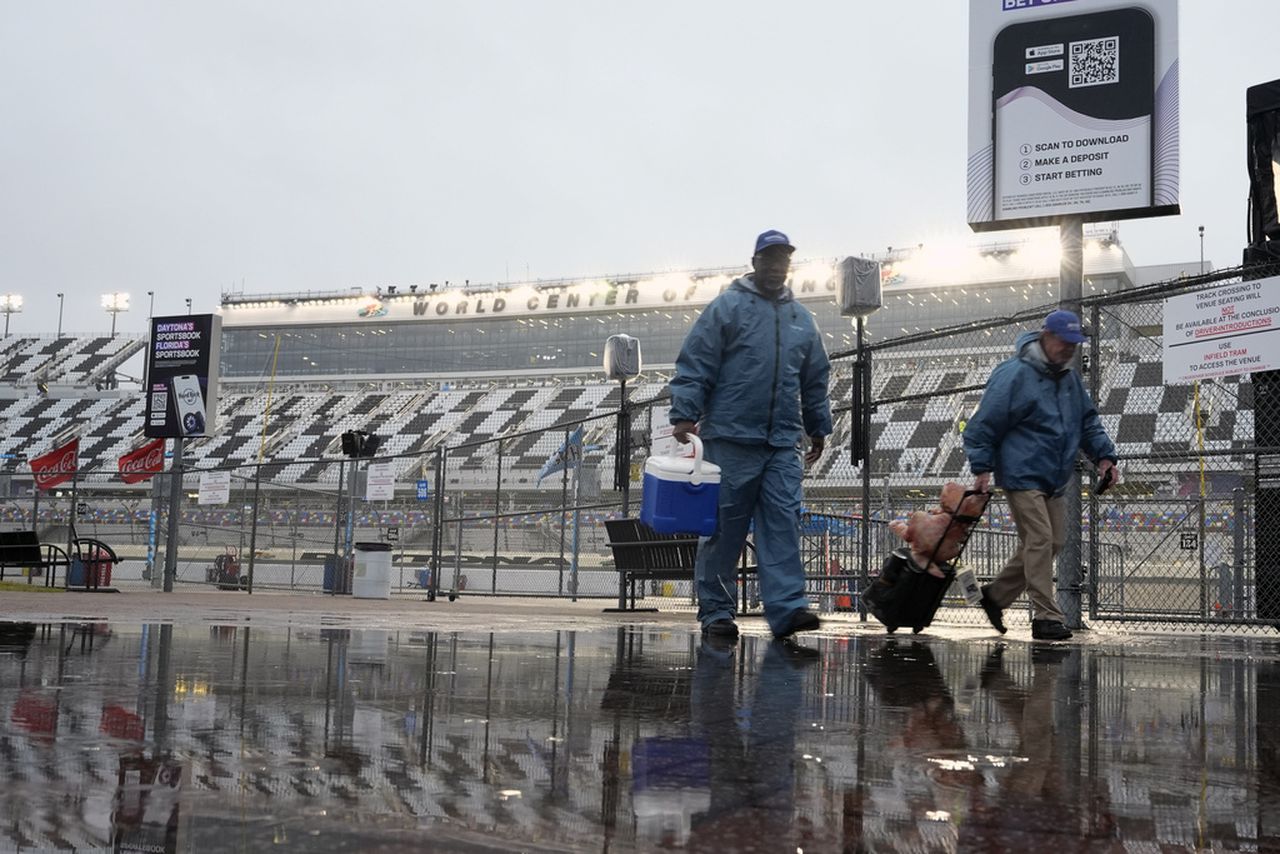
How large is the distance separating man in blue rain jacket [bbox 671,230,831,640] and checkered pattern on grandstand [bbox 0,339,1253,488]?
24342 mm

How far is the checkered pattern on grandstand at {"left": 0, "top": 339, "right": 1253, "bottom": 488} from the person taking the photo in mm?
36000

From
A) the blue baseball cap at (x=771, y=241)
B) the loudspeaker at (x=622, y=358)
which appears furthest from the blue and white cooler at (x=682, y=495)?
the loudspeaker at (x=622, y=358)

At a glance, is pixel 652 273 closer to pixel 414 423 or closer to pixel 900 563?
pixel 414 423

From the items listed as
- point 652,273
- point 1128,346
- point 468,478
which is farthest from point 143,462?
point 652,273

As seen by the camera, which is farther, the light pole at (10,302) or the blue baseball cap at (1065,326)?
the light pole at (10,302)

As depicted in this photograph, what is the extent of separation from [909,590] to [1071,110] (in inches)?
133

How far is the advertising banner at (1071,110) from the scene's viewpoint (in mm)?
7289

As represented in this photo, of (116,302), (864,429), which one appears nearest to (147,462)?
(864,429)

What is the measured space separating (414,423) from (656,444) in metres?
41.3

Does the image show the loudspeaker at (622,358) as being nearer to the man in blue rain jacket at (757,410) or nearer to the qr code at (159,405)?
the man in blue rain jacket at (757,410)

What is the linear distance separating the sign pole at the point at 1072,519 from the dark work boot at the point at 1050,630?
125cm

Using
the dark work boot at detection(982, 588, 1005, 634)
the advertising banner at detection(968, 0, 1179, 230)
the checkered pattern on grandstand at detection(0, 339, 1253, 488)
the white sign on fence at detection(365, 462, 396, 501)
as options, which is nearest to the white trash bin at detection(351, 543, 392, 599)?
the white sign on fence at detection(365, 462, 396, 501)

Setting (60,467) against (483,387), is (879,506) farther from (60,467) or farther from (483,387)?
(483,387)

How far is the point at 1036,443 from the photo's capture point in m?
5.73
